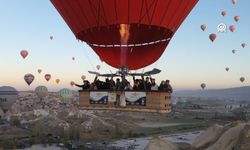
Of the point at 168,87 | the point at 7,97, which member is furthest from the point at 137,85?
the point at 7,97

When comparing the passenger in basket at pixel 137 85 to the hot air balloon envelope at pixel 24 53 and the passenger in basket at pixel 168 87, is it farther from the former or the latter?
the hot air balloon envelope at pixel 24 53

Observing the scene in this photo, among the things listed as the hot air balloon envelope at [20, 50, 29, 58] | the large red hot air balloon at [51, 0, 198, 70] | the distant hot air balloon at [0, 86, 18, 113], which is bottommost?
the distant hot air balloon at [0, 86, 18, 113]

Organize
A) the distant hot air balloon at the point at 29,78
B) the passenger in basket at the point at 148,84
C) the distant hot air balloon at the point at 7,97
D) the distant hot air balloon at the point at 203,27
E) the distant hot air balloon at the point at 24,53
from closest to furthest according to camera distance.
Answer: the passenger in basket at the point at 148,84
the distant hot air balloon at the point at 203,27
the distant hot air balloon at the point at 24,53
the distant hot air balloon at the point at 7,97
the distant hot air balloon at the point at 29,78

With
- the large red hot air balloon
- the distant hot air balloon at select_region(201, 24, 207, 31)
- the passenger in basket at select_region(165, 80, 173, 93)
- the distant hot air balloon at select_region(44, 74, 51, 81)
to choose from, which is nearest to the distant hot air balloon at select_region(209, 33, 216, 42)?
the distant hot air balloon at select_region(201, 24, 207, 31)

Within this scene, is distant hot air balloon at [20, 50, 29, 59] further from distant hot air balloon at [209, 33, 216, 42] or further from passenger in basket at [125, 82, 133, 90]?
passenger in basket at [125, 82, 133, 90]

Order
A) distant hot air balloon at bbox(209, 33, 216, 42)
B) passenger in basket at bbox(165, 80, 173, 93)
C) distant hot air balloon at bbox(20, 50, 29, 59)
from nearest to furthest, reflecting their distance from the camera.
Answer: passenger in basket at bbox(165, 80, 173, 93), distant hot air balloon at bbox(209, 33, 216, 42), distant hot air balloon at bbox(20, 50, 29, 59)

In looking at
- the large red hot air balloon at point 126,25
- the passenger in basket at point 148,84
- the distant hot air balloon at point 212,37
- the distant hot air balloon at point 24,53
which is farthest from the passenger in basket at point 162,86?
the distant hot air balloon at point 24,53

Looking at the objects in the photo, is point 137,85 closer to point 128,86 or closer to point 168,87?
point 128,86

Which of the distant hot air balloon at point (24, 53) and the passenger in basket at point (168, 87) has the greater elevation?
the distant hot air balloon at point (24, 53)
